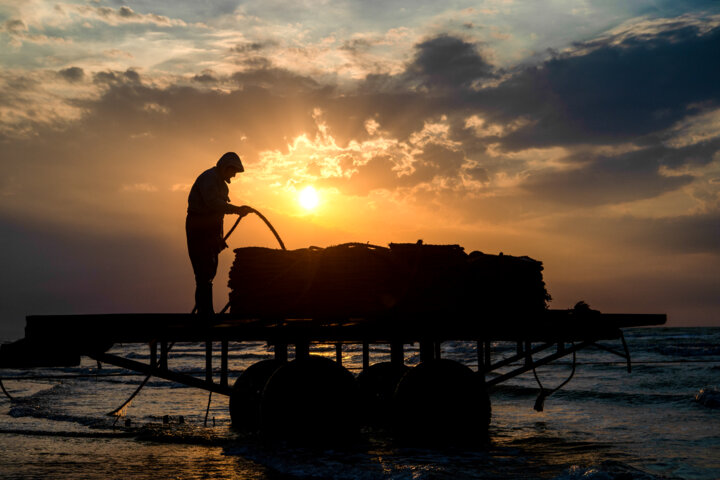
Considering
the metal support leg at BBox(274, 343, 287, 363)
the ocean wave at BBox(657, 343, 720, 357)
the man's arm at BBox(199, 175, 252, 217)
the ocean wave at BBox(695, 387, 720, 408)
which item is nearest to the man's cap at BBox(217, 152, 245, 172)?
the man's arm at BBox(199, 175, 252, 217)

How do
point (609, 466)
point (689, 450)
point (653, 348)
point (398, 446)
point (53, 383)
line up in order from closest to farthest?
point (609, 466)
point (398, 446)
point (689, 450)
point (53, 383)
point (653, 348)

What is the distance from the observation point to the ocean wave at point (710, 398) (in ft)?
59.4

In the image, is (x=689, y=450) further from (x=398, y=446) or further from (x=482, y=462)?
(x=398, y=446)

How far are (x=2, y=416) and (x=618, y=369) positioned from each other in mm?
25125

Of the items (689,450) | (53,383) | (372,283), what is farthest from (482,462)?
(53,383)

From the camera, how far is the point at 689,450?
10.6 meters

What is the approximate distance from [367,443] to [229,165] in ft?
15.4

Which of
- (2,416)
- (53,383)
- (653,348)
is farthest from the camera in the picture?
(653,348)

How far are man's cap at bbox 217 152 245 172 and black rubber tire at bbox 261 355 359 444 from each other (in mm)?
3101

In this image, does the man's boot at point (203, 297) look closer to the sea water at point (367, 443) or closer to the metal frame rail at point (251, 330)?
the metal frame rail at point (251, 330)

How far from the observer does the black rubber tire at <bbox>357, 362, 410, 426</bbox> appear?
489 inches

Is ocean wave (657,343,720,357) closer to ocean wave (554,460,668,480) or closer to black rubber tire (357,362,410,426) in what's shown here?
black rubber tire (357,362,410,426)

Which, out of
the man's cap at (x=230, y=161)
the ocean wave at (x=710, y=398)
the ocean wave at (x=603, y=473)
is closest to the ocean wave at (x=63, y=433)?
the man's cap at (x=230, y=161)

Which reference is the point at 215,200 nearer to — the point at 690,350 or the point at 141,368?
the point at 141,368
